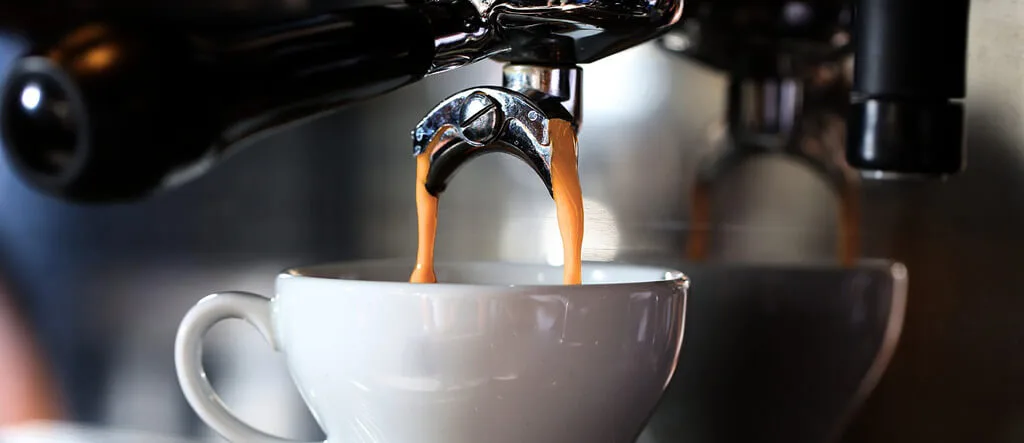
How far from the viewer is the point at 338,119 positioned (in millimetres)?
465

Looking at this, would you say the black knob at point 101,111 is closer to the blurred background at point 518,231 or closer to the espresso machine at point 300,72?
the espresso machine at point 300,72

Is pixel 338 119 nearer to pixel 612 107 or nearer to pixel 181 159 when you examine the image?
pixel 612 107

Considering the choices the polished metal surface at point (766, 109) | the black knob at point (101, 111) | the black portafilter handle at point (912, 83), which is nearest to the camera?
the black knob at point (101, 111)

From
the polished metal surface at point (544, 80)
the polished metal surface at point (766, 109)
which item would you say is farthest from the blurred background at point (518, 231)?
the polished metal surface at point (544, 80)

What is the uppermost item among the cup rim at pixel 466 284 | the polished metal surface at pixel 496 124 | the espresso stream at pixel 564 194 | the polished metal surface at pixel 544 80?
the polished metal surface at pixel 544 80

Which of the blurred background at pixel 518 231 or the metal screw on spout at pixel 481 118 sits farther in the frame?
the blurred background at pixel 518 231

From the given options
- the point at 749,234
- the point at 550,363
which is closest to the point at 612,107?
the point at 749,234

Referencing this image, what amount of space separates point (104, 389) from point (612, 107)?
0.27 meters

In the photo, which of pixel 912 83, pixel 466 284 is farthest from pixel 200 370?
pixel 912 83

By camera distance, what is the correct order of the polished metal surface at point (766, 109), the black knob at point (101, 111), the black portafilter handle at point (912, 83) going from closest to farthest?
the black knob at point (101, 111) → the black portafilter handle at point (912, 83) → the polished metal surface at point (766, 109)

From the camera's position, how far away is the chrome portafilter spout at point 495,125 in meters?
0.26

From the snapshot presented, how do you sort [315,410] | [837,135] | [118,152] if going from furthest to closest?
[837,135]
[315,410]
[118,152]

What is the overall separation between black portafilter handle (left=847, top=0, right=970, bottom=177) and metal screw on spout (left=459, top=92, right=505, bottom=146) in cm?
11

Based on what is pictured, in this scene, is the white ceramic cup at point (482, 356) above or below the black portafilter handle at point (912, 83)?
below
